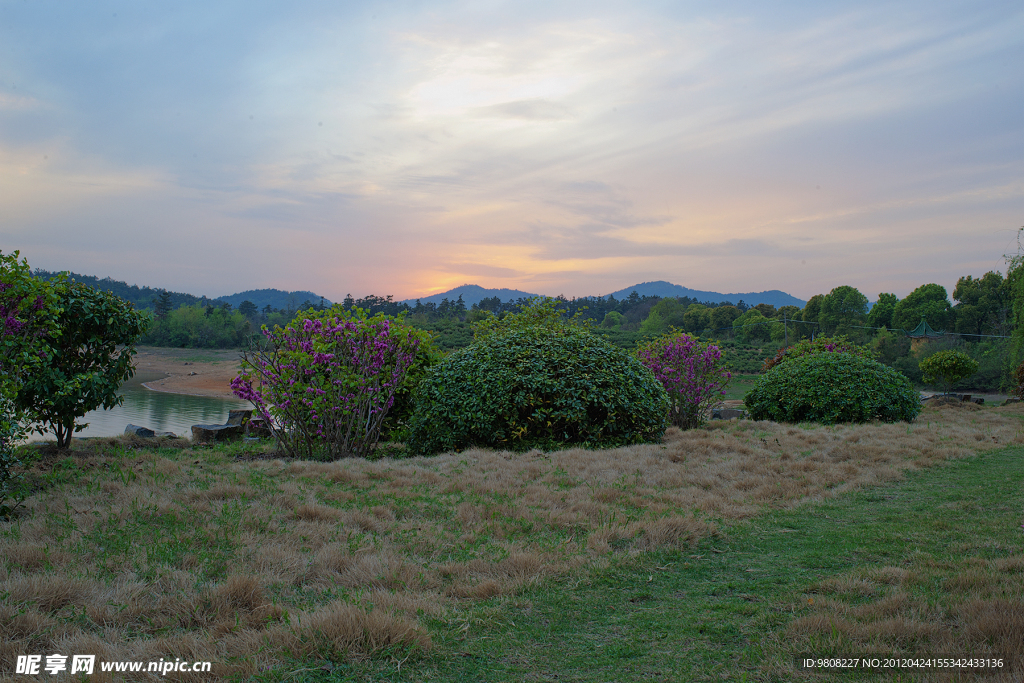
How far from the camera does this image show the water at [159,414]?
558 inches

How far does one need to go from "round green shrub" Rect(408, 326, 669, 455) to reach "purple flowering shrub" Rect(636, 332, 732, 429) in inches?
105

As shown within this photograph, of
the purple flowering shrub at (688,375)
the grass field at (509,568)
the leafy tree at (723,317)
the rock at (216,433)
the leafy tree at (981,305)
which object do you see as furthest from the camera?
A: the leafy tree at (723,317)

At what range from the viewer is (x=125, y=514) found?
4309 mm

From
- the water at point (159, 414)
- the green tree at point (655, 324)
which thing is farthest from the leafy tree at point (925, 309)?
the water at point (159, 414)

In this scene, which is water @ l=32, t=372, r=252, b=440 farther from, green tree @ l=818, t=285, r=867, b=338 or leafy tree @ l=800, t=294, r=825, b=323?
leafy tree @ l=800, t=294, r=825, b=323

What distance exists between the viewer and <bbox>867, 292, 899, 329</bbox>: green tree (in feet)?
160

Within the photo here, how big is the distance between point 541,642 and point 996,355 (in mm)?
34804

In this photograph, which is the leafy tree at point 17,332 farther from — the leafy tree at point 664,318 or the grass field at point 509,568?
the leafy tree at point 664,318

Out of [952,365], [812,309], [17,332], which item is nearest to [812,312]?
[812,309]

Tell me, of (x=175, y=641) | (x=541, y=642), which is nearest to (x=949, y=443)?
(x=541, y=642)

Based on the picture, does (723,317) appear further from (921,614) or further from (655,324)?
(921,614)

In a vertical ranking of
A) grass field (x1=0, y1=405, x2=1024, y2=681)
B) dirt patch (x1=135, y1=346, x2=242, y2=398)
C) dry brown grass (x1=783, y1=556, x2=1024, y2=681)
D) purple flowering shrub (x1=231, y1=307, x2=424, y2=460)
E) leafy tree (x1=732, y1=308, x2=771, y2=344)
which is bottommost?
dirt patch (x1=135, y1=346, x2=242, y2=398)

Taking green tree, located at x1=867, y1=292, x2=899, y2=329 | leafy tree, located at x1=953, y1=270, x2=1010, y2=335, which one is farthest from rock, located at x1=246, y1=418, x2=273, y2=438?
green tree, located at x1=867, y1=292, x2=899, y2=329

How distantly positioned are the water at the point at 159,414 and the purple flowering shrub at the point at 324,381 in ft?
19.0
